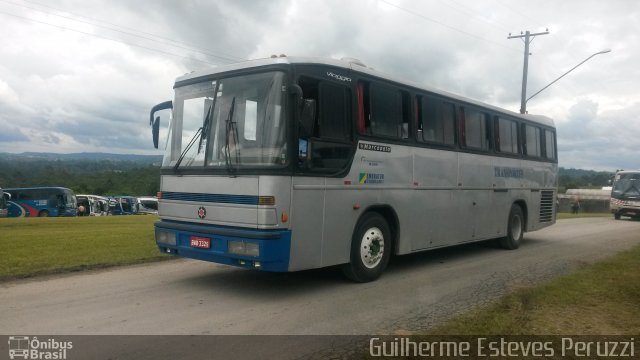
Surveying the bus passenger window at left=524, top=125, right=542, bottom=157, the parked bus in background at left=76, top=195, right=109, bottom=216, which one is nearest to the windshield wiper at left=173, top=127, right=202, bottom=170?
the bus passenger window at left=524, top=125, right=542, bottom=157

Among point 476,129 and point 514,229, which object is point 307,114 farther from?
point 514,229

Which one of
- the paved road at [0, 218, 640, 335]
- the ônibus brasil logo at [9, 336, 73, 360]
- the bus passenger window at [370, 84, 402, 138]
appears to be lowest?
the ônibus brasil logo at [9, 336, 73, 360]

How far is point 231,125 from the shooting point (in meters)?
7.39

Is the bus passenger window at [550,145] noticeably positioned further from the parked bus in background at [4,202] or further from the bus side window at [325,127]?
the parked bus in background at [4,202]

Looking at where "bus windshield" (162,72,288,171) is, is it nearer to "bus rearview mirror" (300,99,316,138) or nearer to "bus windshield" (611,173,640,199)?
"bus rearview mirror" (300,99,316,138)

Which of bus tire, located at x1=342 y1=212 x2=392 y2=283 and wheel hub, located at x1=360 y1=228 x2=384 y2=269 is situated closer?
bus tire, located at x1=342 y1=212 x2=392 y2=283

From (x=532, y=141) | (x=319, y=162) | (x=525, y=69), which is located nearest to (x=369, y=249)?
(x=319, y=162)

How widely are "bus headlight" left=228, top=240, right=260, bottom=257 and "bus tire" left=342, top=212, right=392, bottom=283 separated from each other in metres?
1.79

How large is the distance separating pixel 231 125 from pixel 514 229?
8.83m

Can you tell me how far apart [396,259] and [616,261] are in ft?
14.4

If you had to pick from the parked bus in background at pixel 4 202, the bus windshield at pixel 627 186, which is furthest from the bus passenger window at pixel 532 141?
the parked bus in background at pixel 4 202

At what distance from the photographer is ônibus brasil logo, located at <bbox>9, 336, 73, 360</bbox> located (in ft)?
16.0

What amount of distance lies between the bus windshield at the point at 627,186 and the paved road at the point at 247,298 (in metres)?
22.4

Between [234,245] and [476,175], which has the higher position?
[476,175]
